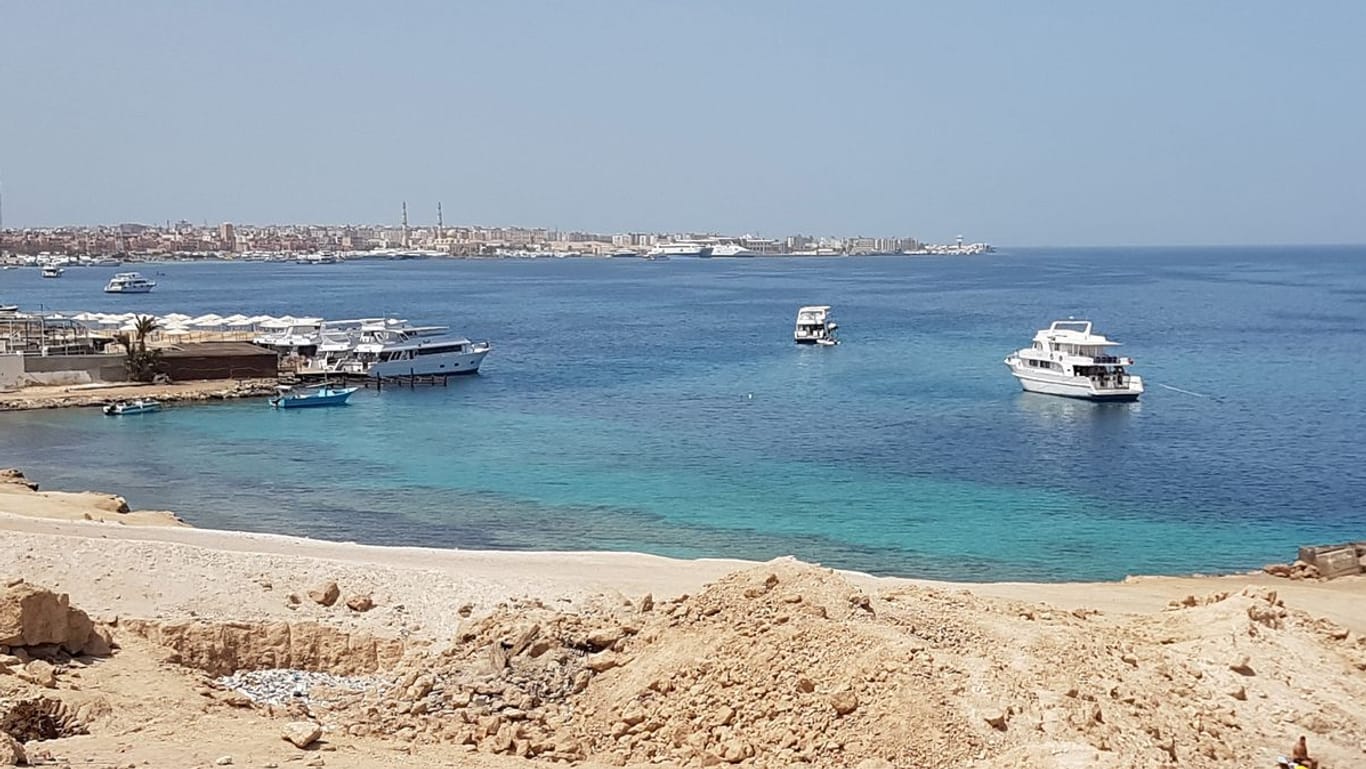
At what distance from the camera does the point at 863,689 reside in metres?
13.8

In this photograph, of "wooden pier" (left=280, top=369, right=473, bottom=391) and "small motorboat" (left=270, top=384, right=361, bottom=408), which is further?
"wooden pier" (left=280, top=369, right=473, bottom=391)

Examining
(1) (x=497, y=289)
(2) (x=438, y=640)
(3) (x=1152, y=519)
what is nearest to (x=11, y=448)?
(2) (x=438, y=640)

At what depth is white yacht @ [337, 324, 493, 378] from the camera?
6291 centimetres

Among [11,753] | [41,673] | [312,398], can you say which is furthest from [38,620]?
[312,398]

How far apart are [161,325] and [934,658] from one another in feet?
236

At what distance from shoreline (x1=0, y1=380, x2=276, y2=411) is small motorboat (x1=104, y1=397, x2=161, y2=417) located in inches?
45.7

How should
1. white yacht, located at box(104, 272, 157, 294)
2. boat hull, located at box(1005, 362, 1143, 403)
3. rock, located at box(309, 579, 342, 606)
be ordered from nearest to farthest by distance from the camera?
1. rock, located at box(309, 579, 342, 606)
2. boat hull, located at box(1005, 362, 1143, 403)
3. white yacht, located at box(104, 272, 157, 294)

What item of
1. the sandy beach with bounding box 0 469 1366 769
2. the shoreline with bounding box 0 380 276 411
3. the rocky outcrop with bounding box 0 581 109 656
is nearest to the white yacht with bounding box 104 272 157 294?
the shoreline with bounding box 0 380 276 411

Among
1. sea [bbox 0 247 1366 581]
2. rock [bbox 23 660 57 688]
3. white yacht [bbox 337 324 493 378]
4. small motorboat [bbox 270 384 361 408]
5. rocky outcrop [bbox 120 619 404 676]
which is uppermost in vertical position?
rock [bbox 23 660 57 688]

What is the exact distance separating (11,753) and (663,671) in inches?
261

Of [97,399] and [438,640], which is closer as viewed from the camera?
[438,640]

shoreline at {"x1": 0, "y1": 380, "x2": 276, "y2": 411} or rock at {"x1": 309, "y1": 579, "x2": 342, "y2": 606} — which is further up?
rock at {"x1": 309, "y1": 579, "x2": 342, "y2": 606}

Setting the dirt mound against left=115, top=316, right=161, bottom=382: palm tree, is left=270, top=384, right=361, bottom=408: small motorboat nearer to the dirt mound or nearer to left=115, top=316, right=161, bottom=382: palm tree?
left=115, top=316, right=161, bottom=382: palm tree

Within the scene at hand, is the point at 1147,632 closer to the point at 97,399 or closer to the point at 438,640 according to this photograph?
the point at 438,640
